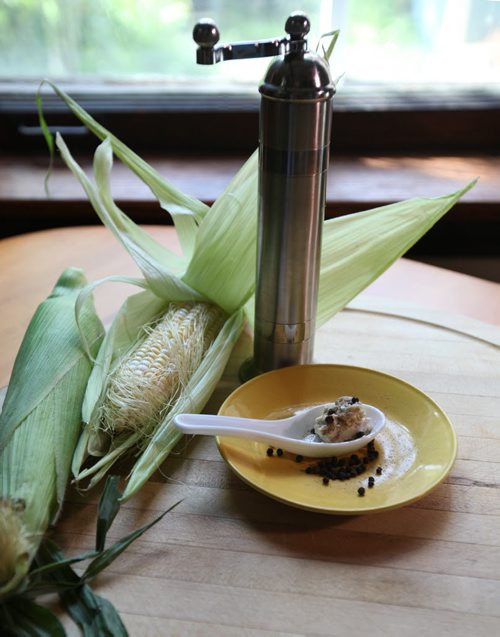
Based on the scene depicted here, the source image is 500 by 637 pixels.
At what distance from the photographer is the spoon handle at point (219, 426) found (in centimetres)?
77

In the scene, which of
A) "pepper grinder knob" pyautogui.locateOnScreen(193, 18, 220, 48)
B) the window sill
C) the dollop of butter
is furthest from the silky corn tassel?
the window sill

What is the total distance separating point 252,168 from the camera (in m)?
0.98

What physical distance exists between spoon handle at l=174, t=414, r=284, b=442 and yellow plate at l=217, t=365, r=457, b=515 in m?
0.02

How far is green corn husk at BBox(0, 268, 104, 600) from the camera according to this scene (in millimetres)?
628

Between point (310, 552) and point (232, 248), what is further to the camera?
point (232, 248)

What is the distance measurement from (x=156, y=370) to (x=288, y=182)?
25 cm

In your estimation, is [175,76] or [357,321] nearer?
[357,321]

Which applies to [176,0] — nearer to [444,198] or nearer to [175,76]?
[175,76]

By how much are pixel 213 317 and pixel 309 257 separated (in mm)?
177

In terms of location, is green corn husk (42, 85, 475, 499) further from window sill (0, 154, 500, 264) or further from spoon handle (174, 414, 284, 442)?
window sill (0, 154, 500, 264)

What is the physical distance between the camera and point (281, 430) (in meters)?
0.82

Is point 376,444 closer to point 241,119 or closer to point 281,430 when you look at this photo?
point 281,430

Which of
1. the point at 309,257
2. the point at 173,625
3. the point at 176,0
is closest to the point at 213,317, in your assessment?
the point at 309,257

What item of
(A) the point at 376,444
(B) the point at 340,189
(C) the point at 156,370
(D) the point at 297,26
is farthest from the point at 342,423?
(B) the point at 340,189
